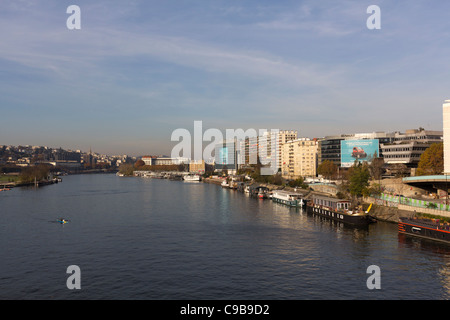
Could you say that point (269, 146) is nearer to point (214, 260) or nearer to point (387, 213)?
point (387, 213)

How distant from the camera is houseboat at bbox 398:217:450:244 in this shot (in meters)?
30.0

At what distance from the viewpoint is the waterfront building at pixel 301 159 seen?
112m

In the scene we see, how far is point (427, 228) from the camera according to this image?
103 ft

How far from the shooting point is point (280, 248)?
1158 inches

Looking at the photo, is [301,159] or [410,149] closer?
[410,149]

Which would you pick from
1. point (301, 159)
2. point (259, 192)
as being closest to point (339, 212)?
point (259, 192)

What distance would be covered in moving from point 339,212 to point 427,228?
41.6ft

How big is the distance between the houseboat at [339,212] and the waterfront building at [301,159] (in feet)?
194

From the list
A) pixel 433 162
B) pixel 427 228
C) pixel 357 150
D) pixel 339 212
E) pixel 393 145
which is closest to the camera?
pixel 427 228

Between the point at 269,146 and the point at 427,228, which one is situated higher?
the point at 269,146

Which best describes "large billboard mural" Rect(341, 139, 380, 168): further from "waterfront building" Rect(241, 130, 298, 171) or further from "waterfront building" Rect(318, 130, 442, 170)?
"waterfront building" Rect(241, 130, 298, 171)

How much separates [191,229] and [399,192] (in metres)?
31.3
